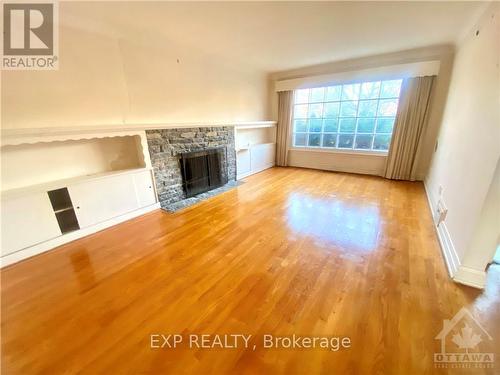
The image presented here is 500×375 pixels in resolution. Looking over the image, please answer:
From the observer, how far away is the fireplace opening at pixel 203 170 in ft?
11.6

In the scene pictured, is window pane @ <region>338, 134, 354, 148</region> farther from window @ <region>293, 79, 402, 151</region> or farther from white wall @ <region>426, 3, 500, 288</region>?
white wall @ <region>426, 3, 500, 288</region>

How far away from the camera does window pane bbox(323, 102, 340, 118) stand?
193 inches

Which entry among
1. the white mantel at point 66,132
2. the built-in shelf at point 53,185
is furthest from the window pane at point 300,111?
the built-in shelf at point 53,185

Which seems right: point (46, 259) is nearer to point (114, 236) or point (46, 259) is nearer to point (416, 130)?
point (114, 236)

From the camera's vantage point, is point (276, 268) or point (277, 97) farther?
point (277, 97)

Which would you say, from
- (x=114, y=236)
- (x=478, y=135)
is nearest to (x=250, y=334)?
(x=114, y=236)

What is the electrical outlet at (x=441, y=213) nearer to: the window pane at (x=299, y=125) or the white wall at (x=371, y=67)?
the white wall at (x=371, y=67)

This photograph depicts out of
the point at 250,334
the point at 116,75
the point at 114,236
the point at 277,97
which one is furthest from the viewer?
the point at 277,97

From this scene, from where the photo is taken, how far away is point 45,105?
224 centimetres

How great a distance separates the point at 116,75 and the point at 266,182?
3017 mm

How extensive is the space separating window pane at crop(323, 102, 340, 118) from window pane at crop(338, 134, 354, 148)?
534 millimetres

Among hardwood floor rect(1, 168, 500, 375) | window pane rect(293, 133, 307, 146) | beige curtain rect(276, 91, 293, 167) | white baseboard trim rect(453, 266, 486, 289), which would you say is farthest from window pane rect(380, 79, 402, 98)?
white baseboard trim rect(453, 266, 486, 289)

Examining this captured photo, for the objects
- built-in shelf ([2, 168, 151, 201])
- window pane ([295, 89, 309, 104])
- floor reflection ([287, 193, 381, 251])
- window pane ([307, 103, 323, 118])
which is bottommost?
floor reflection ([287, 193, 381, 251])

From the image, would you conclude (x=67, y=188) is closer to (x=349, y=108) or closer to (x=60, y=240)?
(x=60, y=240)
